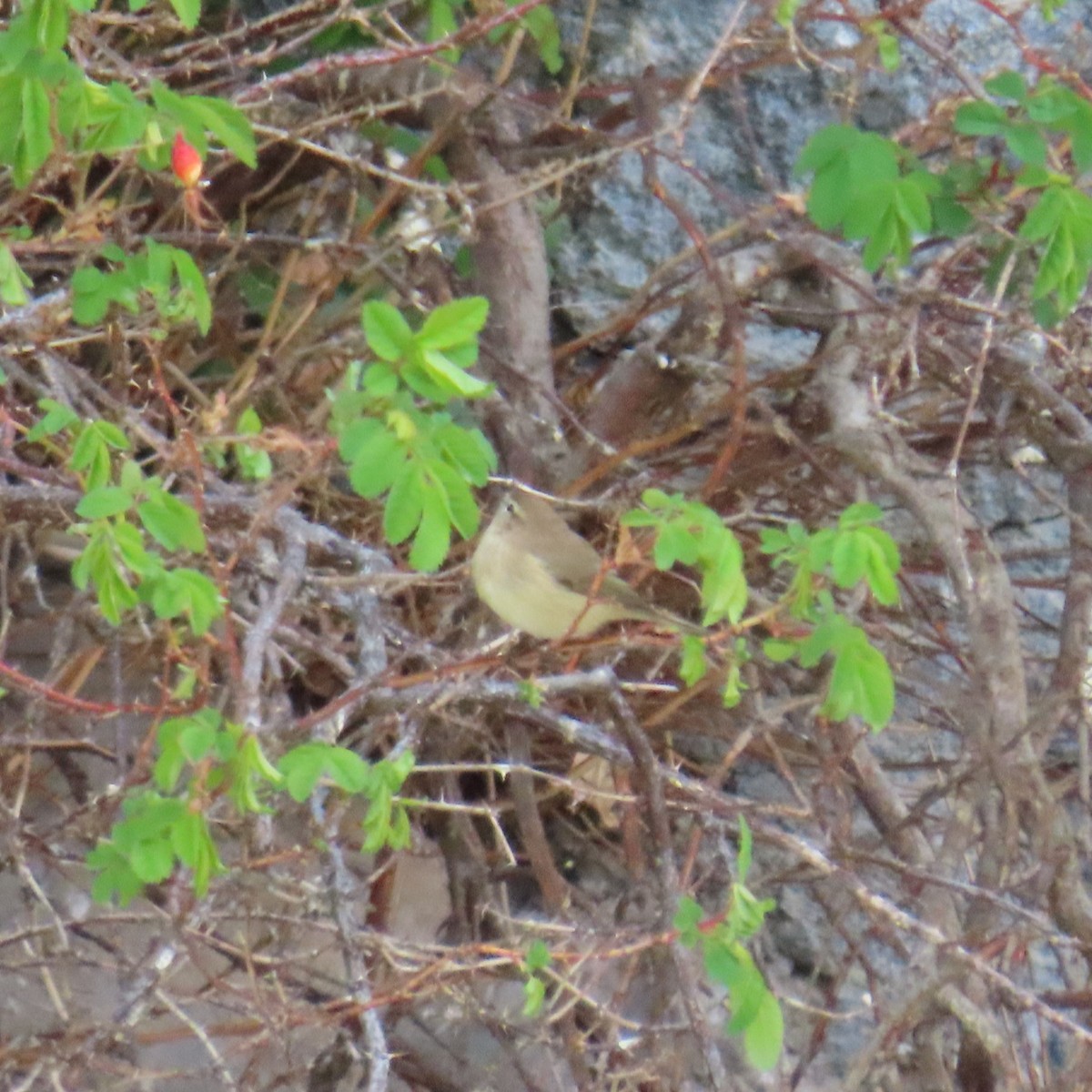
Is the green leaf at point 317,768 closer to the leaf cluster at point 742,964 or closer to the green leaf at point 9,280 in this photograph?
the leaf cluster at point 742,964

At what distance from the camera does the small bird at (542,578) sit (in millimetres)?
3035

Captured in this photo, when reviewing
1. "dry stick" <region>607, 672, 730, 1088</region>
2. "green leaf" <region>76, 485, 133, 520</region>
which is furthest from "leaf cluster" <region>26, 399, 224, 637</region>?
"dry stick" <region>607, 672, 730, 1088</region>

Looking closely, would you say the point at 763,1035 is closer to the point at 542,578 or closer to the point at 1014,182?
the point at 542,578

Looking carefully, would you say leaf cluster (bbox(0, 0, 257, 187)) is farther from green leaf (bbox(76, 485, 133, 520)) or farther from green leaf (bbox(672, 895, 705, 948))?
green leaf (bbox(672, 895, 705, 948))

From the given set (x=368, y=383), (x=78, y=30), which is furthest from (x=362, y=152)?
(x=368, y=383)

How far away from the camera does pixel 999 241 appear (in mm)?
2775

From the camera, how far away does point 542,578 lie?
312cm

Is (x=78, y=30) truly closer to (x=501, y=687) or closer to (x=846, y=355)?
(x=501, y=687)

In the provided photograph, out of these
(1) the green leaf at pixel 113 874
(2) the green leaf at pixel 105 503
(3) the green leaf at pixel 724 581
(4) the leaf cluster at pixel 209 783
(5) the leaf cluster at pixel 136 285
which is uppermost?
(2) the green leaf at pixel 105 503

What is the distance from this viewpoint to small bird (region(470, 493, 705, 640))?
3035 millimetres

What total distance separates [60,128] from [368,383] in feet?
2.48

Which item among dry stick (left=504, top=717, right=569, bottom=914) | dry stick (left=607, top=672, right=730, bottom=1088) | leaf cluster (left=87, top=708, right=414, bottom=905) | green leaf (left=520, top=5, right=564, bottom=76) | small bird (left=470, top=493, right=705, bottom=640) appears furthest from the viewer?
green leaf (left=520, top=5, right=564, bottom=76)

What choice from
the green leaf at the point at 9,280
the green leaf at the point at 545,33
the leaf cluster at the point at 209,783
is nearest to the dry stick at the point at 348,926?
the leaf cluster at the point at 209,783

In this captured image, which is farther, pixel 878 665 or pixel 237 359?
pixel 237 359
